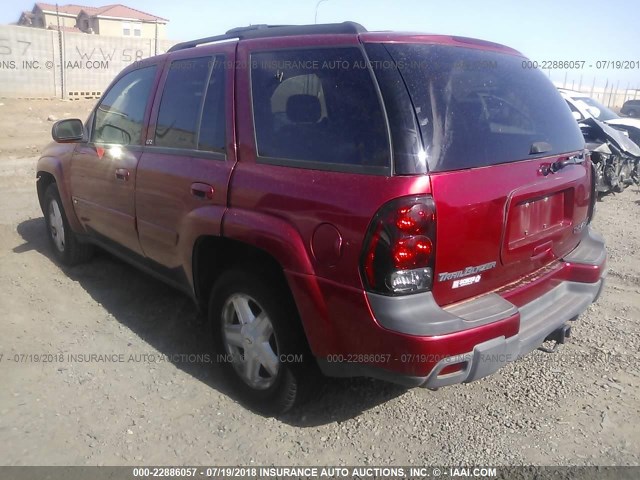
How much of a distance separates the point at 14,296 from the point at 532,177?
3.99 m

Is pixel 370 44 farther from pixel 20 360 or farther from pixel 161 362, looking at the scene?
pixel 20 360

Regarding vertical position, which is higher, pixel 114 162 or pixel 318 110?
pixel 318 110

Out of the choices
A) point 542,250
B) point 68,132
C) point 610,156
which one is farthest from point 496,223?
point 610,156

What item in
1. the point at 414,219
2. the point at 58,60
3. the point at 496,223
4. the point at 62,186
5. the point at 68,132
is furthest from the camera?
the point at 58,60

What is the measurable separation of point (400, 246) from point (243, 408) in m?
1.46

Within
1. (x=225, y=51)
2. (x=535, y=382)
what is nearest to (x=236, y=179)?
(x=225, y=51)

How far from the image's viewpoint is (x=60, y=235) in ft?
17.0

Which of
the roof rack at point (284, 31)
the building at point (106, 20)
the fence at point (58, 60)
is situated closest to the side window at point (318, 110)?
the roof rack at point (284, 31)

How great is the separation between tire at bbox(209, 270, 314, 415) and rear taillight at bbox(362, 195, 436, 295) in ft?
2.06

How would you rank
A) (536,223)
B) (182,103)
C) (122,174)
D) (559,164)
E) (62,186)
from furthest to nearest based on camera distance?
(62,186) → (122,174) → (182,103) → (559,164) → (536,223)

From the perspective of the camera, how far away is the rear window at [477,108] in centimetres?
234

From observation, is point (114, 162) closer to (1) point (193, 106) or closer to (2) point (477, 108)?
(1) point (193, 106)

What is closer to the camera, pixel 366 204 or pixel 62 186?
pixel 366 204

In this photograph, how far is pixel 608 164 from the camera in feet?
26.7
